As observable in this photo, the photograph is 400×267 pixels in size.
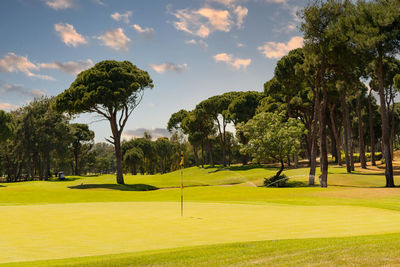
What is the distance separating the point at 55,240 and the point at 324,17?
36004 millimetres

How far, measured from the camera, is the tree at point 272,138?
141 feet

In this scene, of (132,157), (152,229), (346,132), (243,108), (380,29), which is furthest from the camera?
(132,157)

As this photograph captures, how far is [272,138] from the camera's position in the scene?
43.2m

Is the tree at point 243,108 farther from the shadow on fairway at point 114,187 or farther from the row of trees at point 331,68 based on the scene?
the shadow on fairway at point 114,187

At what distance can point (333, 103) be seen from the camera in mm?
55594

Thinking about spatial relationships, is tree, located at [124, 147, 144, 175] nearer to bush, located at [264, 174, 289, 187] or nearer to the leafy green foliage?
the leafy green foliage

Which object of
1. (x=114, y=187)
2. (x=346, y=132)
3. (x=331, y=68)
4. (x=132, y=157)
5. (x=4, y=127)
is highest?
(x=331, y=68)

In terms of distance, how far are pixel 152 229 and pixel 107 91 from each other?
122ft

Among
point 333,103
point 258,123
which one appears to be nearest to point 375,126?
point 333,103

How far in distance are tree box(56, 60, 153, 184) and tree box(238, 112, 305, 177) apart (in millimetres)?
17891

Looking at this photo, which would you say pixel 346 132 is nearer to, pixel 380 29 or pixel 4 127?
pixel 380 29

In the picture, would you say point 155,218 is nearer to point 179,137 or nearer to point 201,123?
point 201,123

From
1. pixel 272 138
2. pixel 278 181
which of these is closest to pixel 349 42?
pixel 272 138

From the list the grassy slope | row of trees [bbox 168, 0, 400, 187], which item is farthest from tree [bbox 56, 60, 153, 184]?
the grassy slope
